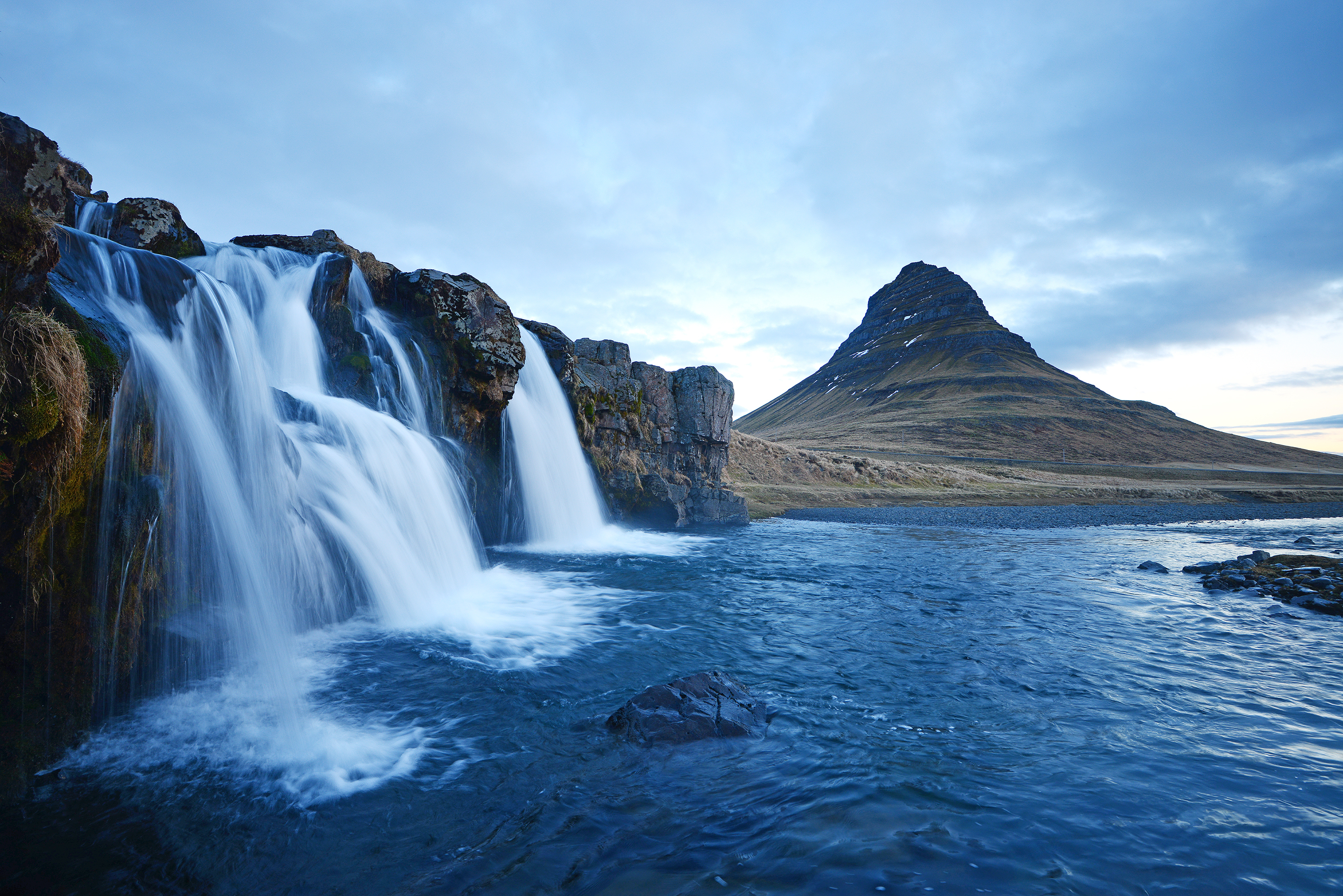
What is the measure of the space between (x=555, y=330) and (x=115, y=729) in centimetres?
2347

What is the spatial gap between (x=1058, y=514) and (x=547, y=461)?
41485mm

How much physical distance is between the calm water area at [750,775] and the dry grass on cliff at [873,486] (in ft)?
119

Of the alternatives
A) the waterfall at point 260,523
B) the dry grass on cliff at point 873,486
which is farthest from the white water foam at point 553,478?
the dry grass on cliff at point 873,486

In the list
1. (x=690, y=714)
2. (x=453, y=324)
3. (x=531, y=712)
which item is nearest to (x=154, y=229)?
(x=453, y=324)

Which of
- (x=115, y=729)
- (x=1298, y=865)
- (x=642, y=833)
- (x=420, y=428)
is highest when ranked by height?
(x=420, y=428)

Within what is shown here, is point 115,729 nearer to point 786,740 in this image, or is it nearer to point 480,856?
point 480,856

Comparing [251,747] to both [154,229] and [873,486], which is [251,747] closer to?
[154,229]

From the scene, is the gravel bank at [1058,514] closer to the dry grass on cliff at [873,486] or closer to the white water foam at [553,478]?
the dry grass on cliff at [873,486]

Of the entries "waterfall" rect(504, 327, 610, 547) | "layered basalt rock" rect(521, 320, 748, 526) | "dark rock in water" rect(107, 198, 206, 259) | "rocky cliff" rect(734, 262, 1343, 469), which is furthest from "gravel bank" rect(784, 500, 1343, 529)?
"rocky cliff" rect(734, 262, 1343, 469)

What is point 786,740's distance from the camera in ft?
24.6

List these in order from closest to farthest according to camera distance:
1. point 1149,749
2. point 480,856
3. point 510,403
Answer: point 480,856, point 1149,749, point 510,403

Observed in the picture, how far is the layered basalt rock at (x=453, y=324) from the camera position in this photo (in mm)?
20000

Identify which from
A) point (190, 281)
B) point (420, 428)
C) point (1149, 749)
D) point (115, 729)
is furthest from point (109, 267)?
point (1149, 749)

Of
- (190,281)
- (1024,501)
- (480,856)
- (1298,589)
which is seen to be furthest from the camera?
(1024,501)
